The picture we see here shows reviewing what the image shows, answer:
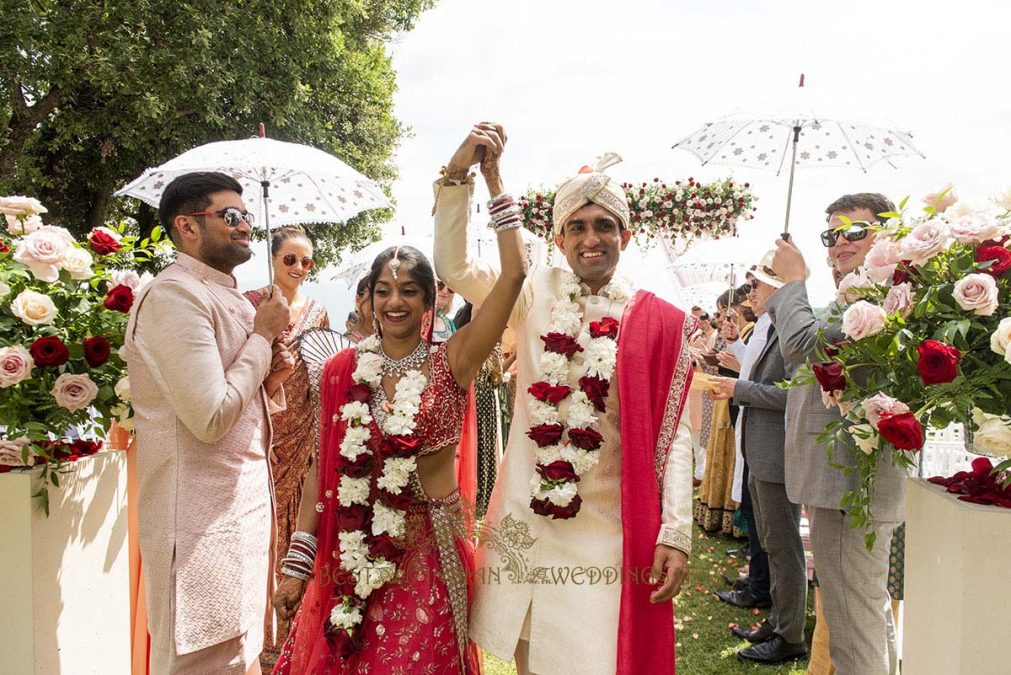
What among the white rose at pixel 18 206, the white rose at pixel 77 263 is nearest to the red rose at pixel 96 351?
the white rose at pixel 77 263

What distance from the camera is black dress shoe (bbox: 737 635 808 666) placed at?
4.43 meters

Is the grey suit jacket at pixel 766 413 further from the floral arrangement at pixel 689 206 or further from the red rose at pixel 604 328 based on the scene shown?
the floral arrangement at pixel 689 206

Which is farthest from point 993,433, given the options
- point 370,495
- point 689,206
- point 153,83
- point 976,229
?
point 153,83

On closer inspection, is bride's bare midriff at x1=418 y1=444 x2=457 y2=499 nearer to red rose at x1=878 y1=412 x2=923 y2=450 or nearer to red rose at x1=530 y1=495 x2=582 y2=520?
red rose at x1=530 y1=495 x2=582 y2=520

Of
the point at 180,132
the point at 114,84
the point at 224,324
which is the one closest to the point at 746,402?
the point at 224,324

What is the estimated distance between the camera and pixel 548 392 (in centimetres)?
268

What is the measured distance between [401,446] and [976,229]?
79.7 inches

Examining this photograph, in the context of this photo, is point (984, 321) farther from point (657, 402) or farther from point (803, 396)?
point (803, 396)

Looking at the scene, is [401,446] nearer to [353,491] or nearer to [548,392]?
[353,491]

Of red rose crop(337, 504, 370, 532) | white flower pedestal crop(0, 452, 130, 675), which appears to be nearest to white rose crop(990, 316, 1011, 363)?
red rose crop(337, 504, 370, 532)

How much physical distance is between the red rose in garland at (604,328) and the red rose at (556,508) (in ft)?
2.06

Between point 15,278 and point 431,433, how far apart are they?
178 cm

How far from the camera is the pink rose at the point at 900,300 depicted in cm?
231

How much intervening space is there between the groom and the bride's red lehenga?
0.13 m
